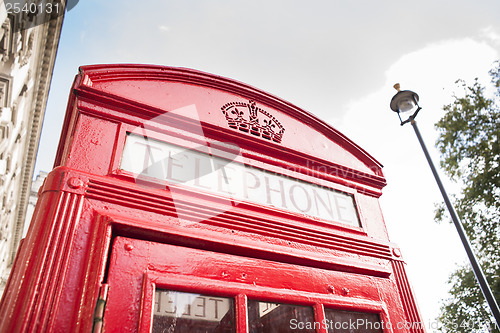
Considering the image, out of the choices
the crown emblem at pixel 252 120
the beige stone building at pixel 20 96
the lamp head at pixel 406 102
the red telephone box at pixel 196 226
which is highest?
the beige stone building at pixel 20 96

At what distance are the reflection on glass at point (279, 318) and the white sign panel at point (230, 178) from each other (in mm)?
590

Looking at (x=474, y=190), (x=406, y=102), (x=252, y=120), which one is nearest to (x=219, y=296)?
(x=252, y=120)

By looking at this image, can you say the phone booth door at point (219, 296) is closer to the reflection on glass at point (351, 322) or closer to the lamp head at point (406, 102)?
the reflection on glass at point (351, 322)

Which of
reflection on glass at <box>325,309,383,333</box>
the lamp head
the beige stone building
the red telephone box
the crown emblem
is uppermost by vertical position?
the beige stone building

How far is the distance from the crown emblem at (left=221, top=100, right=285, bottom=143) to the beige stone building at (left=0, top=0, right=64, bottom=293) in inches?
316

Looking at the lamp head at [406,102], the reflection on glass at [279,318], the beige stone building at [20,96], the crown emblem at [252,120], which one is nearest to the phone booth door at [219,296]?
the reflection on glass at [279,318]

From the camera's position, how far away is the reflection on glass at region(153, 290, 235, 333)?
1.29m

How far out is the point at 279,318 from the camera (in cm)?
148

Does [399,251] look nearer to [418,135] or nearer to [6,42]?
[418,135]

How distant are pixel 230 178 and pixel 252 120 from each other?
58cm

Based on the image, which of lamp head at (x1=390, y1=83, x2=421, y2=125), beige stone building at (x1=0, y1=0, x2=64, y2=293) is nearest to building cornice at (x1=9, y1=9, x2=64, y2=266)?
beige stone building at (x1=0, y1=0, x2=64, y2=293)

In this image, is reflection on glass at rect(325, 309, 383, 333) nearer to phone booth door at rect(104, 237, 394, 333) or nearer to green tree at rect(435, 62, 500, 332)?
phone booth door at rect(104, 237, 394, 333)

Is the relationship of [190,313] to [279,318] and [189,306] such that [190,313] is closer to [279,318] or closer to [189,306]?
[189,306]

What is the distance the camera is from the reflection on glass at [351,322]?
62.9 inches
